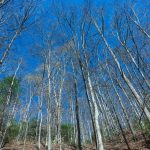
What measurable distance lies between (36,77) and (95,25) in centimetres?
1138

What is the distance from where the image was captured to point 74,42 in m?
13.5

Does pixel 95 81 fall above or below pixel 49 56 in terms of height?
below

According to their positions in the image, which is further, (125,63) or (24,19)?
(125,63)

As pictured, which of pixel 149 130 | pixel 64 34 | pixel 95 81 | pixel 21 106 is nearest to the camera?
pixel 149 130

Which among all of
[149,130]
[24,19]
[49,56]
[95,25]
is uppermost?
[49,56]

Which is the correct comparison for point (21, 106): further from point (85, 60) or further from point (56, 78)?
point (85, 60)

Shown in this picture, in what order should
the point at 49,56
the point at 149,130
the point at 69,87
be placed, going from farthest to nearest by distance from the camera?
the point at 69,87, the point at 49,56, the point at 149,130

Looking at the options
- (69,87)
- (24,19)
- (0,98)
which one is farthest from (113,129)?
(24,19)

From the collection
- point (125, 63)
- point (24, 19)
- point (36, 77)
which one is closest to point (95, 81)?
point (125, 63)

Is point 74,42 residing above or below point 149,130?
above

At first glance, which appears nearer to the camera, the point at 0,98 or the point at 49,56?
the point at 49,56

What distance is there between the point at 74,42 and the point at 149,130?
23.6 ft

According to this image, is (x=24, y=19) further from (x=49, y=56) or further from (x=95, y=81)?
(x=95, y=81)

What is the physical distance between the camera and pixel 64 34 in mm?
14711
